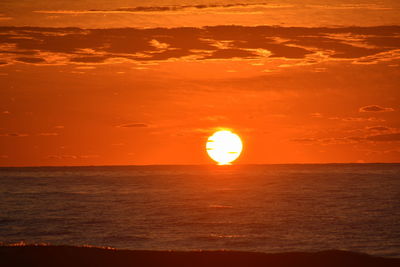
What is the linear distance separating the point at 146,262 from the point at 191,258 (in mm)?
1431

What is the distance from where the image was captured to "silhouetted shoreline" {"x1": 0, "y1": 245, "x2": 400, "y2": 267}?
62.8ft

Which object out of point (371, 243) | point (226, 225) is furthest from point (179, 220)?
point (371, 243)

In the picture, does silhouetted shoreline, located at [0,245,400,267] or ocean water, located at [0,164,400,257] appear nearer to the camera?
silhouetted shoreline, located at [0,245,400,267]

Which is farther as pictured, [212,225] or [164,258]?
[212,225]

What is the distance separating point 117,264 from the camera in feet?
62.6

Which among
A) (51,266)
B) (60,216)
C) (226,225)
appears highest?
(60,216)

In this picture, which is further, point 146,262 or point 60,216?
point 60,216

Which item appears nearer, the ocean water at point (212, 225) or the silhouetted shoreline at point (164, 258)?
the silhouetted shoreline at point (164, 258)

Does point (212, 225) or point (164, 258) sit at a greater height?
point (212, 225)

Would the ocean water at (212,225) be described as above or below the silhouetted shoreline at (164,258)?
above

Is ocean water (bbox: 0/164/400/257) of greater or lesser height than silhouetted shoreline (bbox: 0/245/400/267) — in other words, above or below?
above

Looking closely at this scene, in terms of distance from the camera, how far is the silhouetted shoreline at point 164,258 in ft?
62.8

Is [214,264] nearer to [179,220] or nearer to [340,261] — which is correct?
[340,261]

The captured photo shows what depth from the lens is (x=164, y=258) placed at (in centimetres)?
1984
